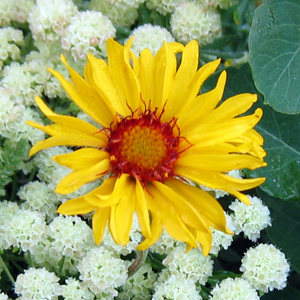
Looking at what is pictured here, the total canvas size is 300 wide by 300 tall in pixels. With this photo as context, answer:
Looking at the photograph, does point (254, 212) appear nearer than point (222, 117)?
No

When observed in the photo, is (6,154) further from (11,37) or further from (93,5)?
(93,5)

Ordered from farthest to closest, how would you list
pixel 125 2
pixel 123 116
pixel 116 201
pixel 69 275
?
pixel 125 2
pixel 69 275
pixel 123 116
pixel 116 201

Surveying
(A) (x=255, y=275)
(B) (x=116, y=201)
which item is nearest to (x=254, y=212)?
(A) (x=255, y=275)

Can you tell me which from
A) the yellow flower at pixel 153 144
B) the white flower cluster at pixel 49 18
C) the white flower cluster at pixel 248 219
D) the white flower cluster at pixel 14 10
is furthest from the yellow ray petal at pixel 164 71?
the white flower cluster at pixel 14 10

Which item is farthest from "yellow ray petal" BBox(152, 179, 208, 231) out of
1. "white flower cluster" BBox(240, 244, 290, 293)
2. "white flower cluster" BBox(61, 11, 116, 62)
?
"white flower cluster" BBox(61, 11, 116, 62)

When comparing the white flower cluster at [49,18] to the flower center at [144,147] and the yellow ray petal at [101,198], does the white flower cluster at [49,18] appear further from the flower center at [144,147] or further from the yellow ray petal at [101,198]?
the yellow ray petal at [101,198]
